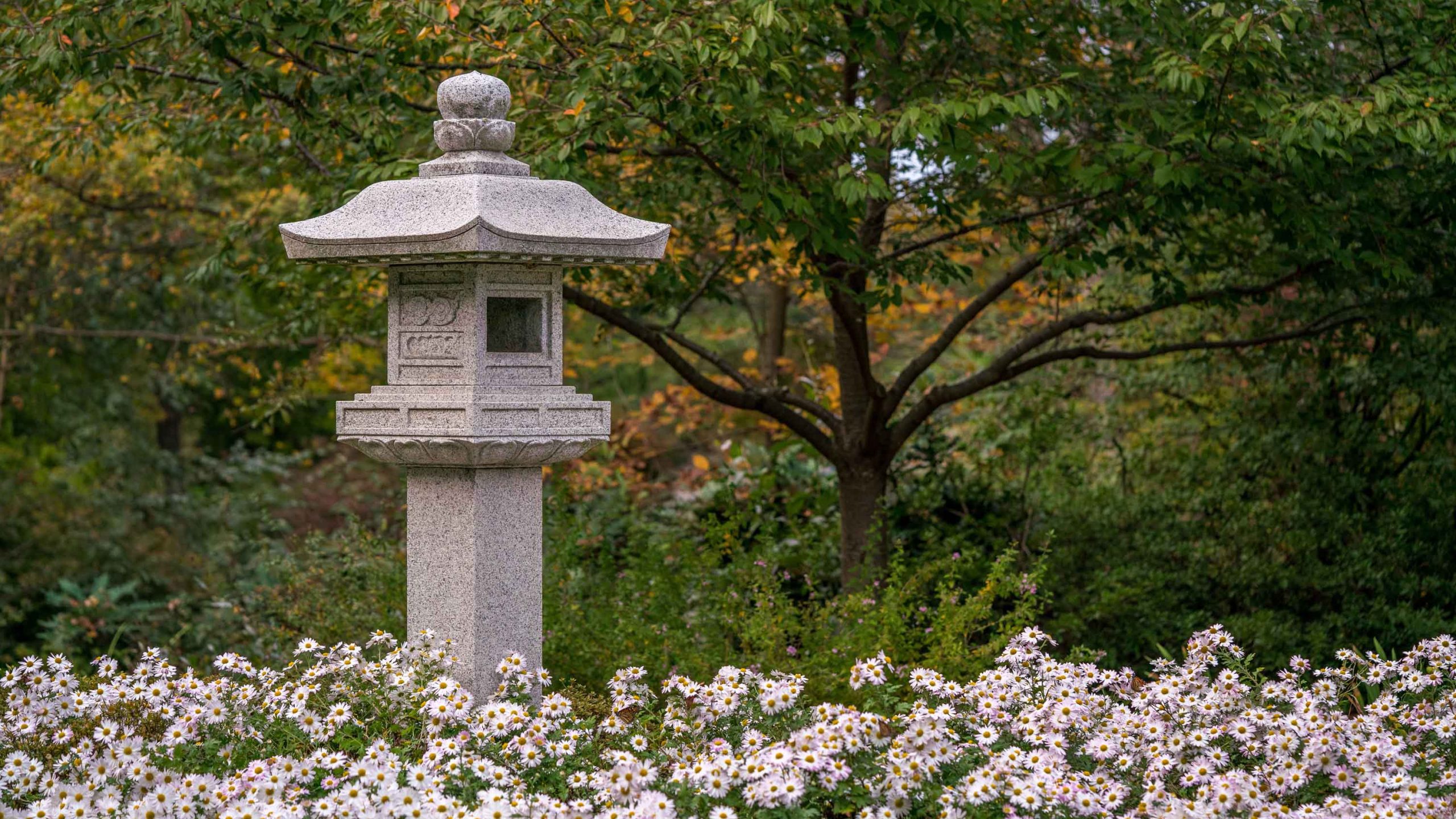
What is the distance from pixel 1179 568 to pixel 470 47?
478cm

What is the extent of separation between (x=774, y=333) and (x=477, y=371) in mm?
5127

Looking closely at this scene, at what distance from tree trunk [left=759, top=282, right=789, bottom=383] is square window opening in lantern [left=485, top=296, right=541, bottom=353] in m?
4.48

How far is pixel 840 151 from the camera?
532 centimetres

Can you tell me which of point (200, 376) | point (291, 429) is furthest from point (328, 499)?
point (200, 376)

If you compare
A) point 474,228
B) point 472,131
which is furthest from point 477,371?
point 472,131

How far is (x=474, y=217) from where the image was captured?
12.8 feet

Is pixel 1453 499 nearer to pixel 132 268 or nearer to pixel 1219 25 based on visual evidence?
pixel 1219 25

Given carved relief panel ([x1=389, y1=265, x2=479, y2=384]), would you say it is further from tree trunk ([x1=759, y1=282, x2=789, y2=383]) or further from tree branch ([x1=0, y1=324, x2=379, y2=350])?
tree trunk ([x1=759, y1=282, x2=789, y2=383])

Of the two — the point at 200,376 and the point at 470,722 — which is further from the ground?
the point at 200,376

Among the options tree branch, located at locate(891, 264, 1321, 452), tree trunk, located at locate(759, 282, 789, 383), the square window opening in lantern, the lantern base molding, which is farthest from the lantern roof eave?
tree trunk, located at locate(759, 282, 789, 383)

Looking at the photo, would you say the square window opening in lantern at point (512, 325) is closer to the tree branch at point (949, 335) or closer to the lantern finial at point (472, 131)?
the lantern finial at point (472, 131)

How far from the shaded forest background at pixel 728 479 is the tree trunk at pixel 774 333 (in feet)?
0.10

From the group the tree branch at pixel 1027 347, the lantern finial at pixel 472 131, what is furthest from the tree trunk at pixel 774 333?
the lantern finial at pixel 472 131

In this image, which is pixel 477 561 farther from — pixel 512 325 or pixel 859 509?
pixel 859 509
